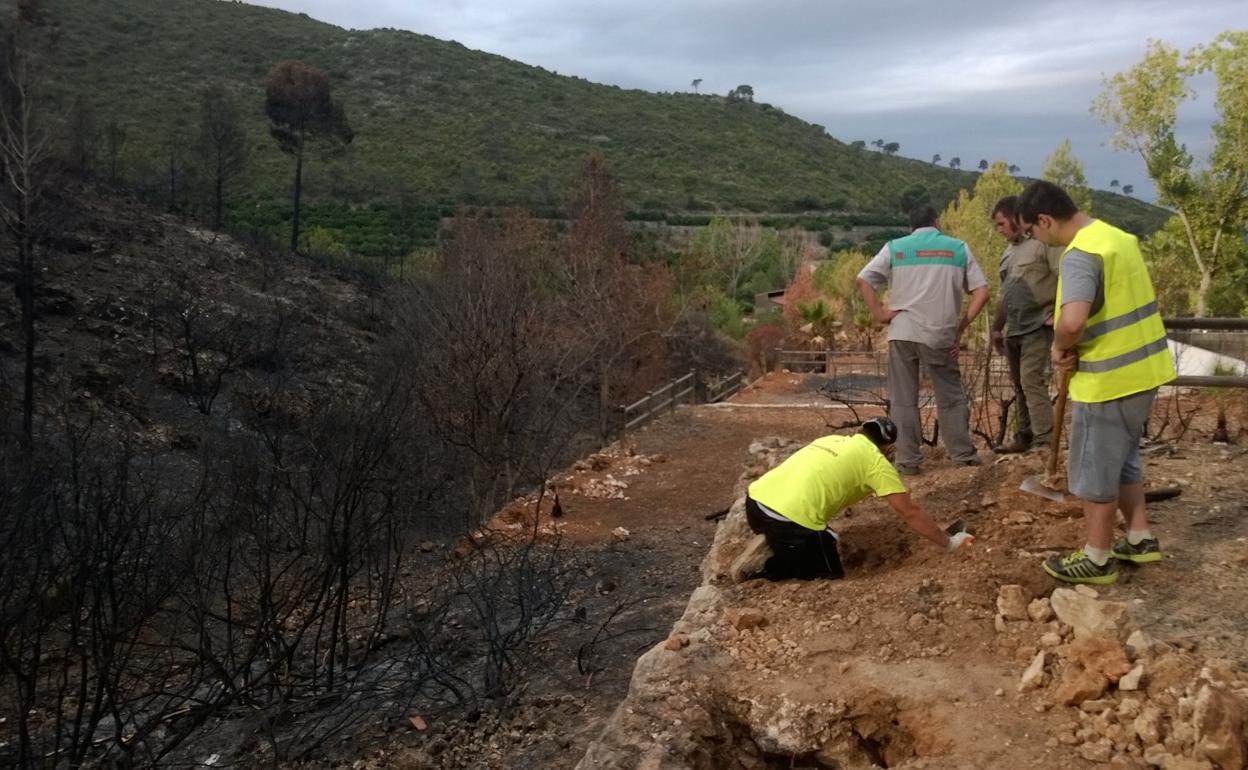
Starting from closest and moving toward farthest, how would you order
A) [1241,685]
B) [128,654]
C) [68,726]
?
[1241,685], [128,654], [68,726]

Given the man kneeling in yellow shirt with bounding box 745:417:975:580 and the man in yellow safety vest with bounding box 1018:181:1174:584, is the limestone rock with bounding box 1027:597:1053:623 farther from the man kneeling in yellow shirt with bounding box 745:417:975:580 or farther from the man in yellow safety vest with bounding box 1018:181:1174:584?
the man kneeling in yellow shirt with bounding box 745:417:975:580

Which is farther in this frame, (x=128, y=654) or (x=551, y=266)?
(x=551, y=266)

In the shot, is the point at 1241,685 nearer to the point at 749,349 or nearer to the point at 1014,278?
the point at 1014,278

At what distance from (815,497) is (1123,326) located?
1.58m

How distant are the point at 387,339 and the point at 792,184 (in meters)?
61.5

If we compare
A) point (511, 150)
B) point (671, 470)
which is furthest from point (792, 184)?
point (671, 470)

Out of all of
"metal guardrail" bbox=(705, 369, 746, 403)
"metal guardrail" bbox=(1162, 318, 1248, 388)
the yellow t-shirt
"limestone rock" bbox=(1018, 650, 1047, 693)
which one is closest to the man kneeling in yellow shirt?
the yellow t-shirt

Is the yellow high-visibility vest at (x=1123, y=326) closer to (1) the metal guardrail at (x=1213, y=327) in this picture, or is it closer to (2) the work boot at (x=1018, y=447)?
(2) the work boot at (x=1018, y=447)

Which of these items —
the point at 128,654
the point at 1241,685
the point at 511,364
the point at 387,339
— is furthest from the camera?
the point at 387,339

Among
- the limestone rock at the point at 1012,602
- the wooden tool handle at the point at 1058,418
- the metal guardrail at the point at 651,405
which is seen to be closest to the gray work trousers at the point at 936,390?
the wooden tool handle at the point at 1058,418

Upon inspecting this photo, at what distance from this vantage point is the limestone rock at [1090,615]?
11.4ft

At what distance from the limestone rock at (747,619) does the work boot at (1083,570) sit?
119cm

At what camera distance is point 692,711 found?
385 cm

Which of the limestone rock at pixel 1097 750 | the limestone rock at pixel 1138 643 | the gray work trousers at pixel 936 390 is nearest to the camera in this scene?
the limestone rock at pixel 1097 750
